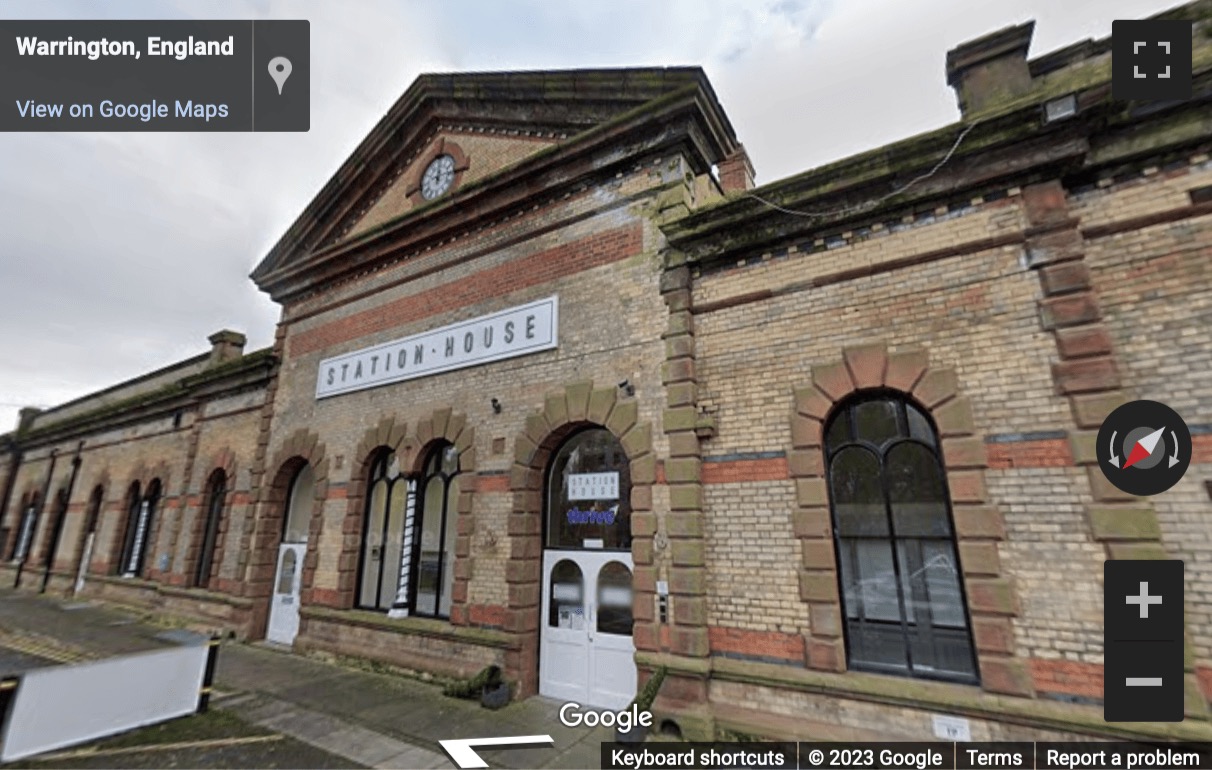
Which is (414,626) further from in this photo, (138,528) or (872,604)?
(138,528)

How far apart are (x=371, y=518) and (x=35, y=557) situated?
19895mm

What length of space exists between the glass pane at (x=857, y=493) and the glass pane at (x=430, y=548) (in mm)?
6530

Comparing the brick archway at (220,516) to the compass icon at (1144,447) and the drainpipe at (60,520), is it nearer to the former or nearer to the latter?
the drainpipe at (60,520)

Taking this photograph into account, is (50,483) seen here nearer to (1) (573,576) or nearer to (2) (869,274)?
(1) (573,576)

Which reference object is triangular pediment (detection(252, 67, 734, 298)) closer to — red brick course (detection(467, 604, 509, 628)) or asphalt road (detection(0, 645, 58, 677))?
red brick course (detection(467, 604, 509, 628))

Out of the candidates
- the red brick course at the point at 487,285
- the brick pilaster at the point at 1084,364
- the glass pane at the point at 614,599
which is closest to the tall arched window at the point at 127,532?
the red brick course at the point at 487,285

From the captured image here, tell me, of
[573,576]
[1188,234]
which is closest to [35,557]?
[573,576]

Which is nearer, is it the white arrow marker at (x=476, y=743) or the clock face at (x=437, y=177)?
the white arrow marker at (x=476, y=743)

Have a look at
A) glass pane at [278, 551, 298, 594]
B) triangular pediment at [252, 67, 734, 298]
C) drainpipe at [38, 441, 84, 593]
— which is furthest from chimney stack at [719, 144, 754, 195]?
drainpipe at [38, 441, 84, 593]

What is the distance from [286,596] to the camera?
11438mm

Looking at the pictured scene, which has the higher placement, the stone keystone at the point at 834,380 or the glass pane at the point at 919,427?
the stone keystone at the point at 834,380

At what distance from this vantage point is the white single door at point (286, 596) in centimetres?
1114

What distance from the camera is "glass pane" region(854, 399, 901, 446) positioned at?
6.10 meters

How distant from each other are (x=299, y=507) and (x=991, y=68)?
47.6 feet
